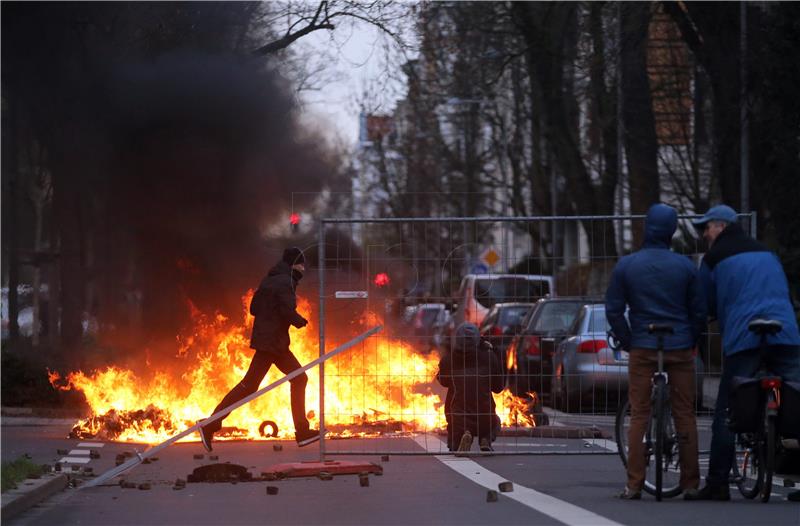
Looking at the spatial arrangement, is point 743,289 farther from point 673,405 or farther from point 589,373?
point 589,373

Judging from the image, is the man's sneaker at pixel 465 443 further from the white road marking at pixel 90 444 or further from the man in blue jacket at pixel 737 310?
the white road marking at pixel 90 444

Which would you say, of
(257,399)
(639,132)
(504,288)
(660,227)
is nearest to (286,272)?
(257,399)

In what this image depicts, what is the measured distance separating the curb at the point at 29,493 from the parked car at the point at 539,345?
4161 millimetres

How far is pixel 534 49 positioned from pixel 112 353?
1416cm

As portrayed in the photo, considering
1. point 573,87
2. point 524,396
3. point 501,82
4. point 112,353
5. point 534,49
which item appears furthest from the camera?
point 501,82

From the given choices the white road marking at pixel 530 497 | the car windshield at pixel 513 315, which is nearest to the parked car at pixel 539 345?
the car windshield at pixel 513 315

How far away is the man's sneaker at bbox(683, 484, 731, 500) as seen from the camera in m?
8.98

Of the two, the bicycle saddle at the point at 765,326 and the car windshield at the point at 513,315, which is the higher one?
the bicycle saddle at the point at 765,326

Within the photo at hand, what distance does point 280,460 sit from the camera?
11930 millimetres

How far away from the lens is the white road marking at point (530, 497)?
8086mm

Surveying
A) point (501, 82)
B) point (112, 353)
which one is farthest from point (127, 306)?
point (501, 82)

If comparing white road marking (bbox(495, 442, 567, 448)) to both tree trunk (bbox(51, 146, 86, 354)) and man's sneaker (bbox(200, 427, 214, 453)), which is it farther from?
tree trunk (bbox(51, 146, 86, 354))

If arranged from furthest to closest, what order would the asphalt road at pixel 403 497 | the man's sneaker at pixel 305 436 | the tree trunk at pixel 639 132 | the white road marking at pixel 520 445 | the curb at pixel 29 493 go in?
1. the tree trunk at pixel 639 132
2. the white road marking at pixel 520 445
3. the man's sneaker at pixel 305 436
4. the curb at pixel 29 493
5. the asphalt road at pixel 403 497

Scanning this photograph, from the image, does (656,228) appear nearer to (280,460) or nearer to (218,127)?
(280,460)
